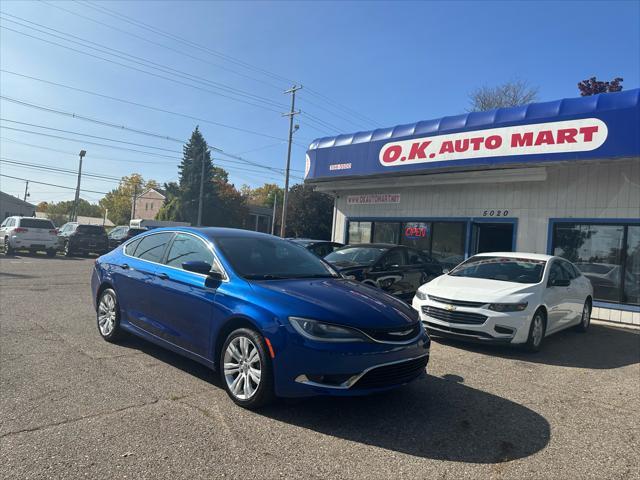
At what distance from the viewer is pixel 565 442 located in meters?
3.67

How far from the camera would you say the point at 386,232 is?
15586mm

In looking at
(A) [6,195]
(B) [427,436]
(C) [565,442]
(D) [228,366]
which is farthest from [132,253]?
(A) [6,195]

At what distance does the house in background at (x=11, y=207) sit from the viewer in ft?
161

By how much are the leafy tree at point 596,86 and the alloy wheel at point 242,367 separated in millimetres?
33772

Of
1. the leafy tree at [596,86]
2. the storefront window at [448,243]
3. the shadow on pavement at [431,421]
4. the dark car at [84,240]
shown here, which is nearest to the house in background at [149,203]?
the dark car at [84,240]

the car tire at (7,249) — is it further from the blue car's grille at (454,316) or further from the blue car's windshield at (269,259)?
the blue car's grille at (454,316)

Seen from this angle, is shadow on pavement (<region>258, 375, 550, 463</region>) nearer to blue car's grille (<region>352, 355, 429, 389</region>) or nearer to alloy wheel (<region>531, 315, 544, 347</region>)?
blue car's grille (<region>352, 355, 429, 389</region>)

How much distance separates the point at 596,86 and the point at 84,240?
3308 centimetres

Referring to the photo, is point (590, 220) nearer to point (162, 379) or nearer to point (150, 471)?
point (162, 379)

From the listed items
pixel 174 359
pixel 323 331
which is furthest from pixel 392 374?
pixel 174 359

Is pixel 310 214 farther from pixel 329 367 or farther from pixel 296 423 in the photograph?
pixel 329 367

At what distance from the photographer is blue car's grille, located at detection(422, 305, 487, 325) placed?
21.1 ft

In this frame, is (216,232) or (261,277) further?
(216,232)

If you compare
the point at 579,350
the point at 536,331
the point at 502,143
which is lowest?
the point at 579,350
